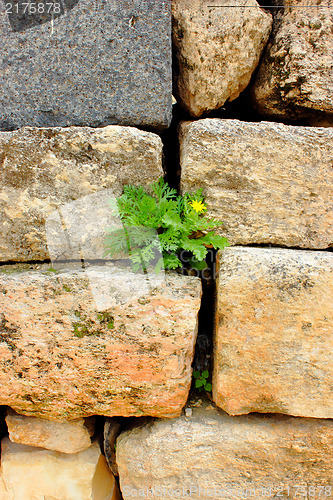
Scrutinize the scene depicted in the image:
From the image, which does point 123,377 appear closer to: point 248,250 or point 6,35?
point 248,250

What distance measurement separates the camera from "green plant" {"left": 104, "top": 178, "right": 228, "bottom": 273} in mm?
1842

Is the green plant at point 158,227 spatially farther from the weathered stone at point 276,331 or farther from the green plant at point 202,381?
the green plant at point 202,381

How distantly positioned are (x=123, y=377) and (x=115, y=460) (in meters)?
0.69

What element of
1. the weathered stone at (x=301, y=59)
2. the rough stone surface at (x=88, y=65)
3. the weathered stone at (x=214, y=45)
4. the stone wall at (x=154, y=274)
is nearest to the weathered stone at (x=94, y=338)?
the stone wall at (x=154, y=274)

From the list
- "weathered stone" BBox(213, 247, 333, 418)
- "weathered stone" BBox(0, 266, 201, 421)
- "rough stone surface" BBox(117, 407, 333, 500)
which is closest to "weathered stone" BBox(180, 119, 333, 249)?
"weathered stone" BBox(213, 247, 333, 418)

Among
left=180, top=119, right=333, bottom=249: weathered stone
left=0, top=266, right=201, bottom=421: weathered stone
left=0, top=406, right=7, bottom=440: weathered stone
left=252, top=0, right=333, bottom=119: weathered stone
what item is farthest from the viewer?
left=0, top=406, right=7, bottom=440: weathered stone

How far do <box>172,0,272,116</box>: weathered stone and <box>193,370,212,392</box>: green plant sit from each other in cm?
176

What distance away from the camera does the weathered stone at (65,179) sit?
1.88 metres

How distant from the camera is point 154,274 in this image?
192cm

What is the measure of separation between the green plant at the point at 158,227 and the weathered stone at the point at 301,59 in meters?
0.95

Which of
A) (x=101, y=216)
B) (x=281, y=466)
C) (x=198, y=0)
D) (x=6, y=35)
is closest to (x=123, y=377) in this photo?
(x=101, y=216)

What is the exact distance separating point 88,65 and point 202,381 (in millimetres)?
2043

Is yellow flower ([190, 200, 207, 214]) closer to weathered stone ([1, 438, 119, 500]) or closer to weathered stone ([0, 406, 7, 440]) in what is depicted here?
weathered stone ([1, 438, 119, 500])

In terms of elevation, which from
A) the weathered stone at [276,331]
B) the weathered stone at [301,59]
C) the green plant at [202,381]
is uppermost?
the weathered stone at [301,59]
